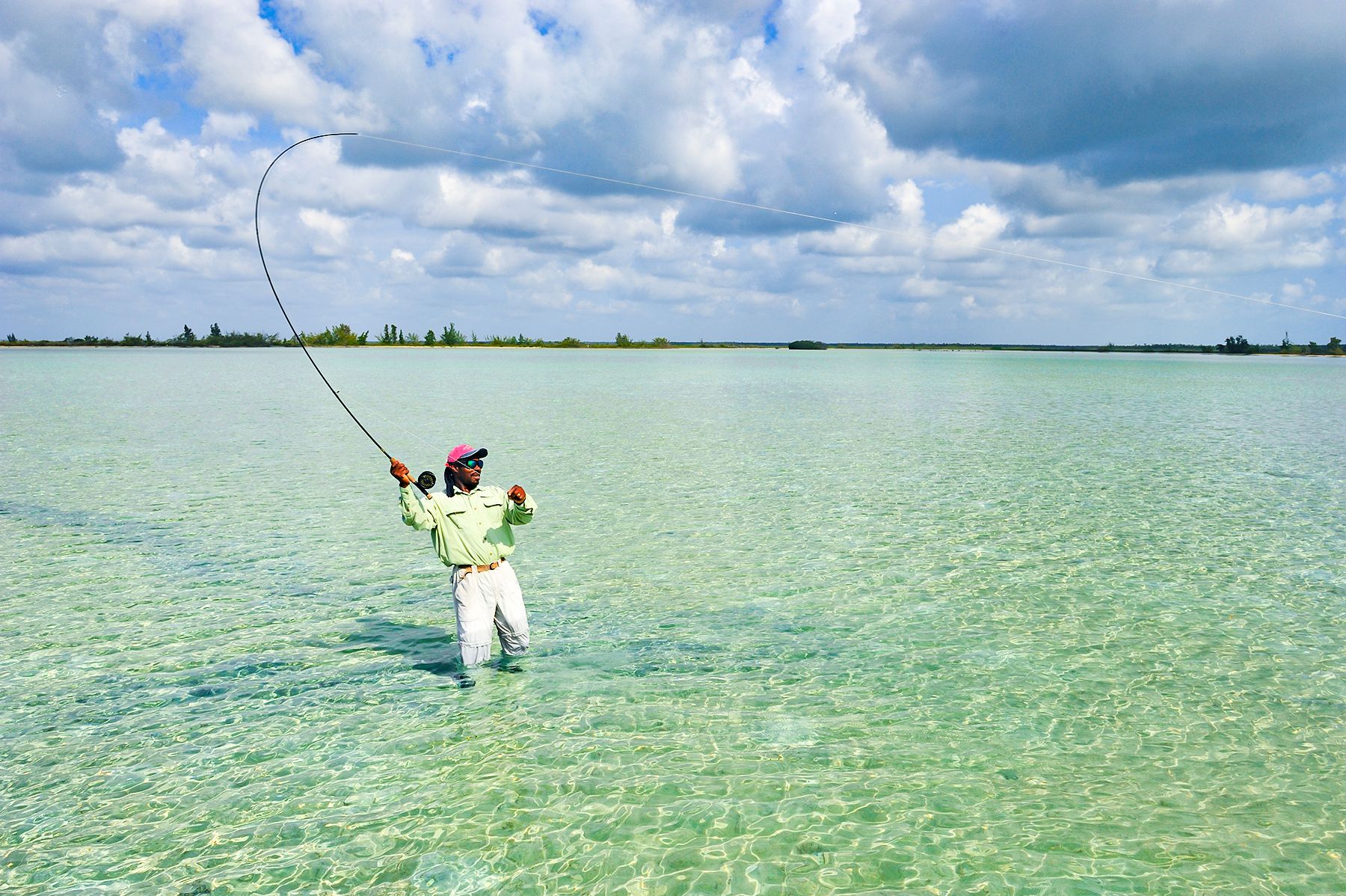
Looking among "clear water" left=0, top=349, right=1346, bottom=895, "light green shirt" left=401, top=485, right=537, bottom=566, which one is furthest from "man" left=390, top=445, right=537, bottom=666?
"clear water" left=0, top=349, right=1346, bottom=895

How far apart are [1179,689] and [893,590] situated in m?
3.38

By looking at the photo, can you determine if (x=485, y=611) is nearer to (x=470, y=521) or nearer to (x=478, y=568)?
(x=478, y=568)

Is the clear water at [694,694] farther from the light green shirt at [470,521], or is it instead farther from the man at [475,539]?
the light green shirt at [470,521]

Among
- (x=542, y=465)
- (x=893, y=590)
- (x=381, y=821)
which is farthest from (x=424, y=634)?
(x=542, y=465)

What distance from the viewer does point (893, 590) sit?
10227 mm

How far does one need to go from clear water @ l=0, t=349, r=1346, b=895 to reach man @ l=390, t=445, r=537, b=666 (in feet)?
1.78

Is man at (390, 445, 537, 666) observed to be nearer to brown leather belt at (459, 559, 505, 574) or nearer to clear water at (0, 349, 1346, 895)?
brown leather belt at (459, 559, 505, 574)

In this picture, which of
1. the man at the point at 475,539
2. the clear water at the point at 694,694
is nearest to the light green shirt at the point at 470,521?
the man at the point at 475,539

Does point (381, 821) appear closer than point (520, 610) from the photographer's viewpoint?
Yes


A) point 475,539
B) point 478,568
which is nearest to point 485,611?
point 478,568

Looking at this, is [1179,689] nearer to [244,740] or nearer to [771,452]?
[244,740]

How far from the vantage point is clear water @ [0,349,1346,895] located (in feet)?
16.6

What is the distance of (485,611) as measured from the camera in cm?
724

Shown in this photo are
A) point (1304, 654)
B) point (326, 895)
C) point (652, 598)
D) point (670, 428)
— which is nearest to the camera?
point (326, 895)
